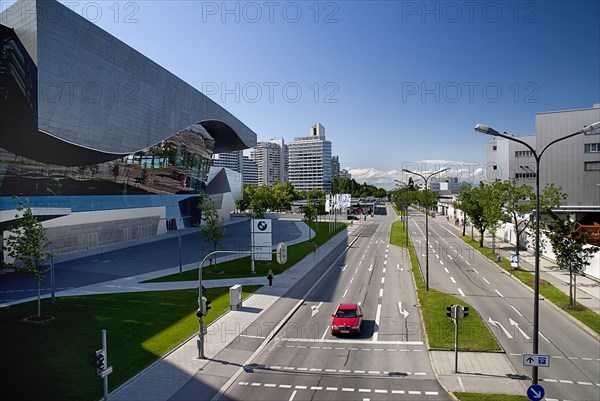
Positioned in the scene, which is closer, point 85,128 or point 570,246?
point 570,246

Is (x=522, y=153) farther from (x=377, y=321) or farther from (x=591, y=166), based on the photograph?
(x=377, y=321)

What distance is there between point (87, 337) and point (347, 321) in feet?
45.0

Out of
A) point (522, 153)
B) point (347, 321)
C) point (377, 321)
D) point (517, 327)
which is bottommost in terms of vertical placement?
point (377, 321)

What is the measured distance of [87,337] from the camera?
20375mm

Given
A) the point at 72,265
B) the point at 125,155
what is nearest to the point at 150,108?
the point at 125,155

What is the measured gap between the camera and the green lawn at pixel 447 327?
1927 centimetres

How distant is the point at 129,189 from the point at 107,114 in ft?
48.7

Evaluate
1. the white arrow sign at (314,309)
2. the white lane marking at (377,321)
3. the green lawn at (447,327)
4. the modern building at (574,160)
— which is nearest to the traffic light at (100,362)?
the white lane marking at (377,321)

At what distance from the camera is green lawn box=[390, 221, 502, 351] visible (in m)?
19.3

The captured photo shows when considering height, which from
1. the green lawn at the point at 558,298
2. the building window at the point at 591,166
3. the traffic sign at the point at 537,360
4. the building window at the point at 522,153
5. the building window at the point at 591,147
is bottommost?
the green lawn at the point at 558,298

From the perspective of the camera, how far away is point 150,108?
188 ft

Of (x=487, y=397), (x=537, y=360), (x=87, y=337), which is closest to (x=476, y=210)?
(x=487, y=397)

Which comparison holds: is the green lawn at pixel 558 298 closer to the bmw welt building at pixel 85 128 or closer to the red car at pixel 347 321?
the red car at pixel 347 321

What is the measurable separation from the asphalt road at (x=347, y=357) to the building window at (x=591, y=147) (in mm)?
41771
